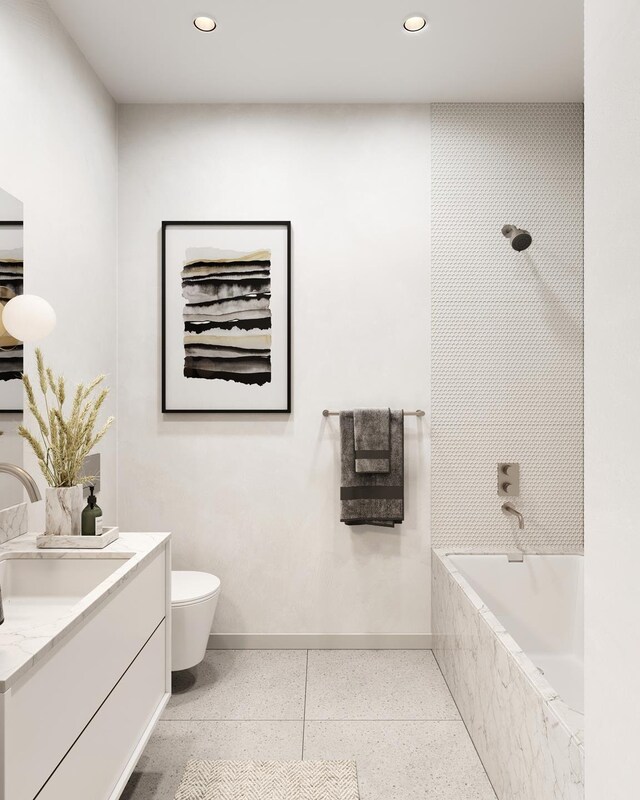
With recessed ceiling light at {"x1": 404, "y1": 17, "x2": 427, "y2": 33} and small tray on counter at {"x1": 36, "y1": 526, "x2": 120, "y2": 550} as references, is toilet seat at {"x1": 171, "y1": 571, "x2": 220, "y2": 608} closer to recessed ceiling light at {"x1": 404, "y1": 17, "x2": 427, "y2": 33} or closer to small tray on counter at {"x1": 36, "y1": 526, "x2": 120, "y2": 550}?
small tray on counter at {"x1": 36, "y1": 526, "x2": 120, "y2": 550}

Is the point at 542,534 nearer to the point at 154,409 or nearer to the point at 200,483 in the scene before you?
the point at 200,483

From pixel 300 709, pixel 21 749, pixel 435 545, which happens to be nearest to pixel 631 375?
pixel 21 749

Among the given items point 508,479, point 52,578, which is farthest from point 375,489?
point 52,578

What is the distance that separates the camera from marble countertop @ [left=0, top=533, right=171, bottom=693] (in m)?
1.07

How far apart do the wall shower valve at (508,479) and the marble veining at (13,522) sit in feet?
6.93

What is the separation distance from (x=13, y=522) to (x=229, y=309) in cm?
143

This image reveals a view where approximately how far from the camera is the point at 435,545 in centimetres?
301

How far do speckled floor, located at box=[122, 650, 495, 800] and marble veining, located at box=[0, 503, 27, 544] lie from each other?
890 millimetres

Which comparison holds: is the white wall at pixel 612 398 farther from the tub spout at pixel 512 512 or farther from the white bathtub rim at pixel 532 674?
the tub spout at pixel 512 512

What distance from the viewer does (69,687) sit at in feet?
4.16

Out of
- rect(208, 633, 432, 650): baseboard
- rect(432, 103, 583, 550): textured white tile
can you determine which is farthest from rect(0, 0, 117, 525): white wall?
rect(432, 103, 583, 550): textured white tile

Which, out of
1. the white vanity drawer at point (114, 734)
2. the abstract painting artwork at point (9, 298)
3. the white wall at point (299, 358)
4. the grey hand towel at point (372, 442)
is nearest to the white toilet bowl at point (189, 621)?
the white vanity drawer at point (114, 734)

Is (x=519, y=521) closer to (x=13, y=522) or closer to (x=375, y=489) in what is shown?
(x=375, y=489)

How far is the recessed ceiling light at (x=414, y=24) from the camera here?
2.30 metres
